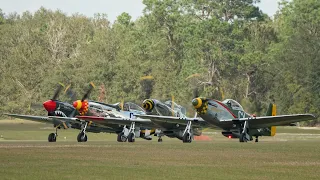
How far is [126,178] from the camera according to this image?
23.9 m

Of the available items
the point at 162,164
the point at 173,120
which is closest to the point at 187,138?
the point at 173,120

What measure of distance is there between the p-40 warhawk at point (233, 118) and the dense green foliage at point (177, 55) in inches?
1957

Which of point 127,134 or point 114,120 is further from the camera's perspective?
point 127,134

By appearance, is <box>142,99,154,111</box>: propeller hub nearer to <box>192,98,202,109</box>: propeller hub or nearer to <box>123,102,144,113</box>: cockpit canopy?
<box>123,102,144,113</box>: cockpit canopy

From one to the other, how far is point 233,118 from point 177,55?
82.5 m

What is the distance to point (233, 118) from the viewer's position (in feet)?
168

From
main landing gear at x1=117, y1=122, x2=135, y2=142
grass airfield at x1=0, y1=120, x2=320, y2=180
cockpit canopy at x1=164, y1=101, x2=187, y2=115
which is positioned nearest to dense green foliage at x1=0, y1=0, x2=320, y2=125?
cockpit canopy at x1=164, y1=101, x2=187, y2=115

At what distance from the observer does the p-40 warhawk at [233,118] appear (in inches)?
1934

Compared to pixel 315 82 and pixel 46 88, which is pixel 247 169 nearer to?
pixel 315 82

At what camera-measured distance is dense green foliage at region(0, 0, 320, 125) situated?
357 feet

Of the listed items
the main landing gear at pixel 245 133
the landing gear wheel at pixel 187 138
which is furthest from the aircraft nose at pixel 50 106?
the main landing gear at pixel 245 133

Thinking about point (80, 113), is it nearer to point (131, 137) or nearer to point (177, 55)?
point (131, 137)

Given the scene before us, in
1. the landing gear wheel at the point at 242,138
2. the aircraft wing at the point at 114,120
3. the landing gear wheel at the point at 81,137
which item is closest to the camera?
the landing gear wheel at the point at 242,138

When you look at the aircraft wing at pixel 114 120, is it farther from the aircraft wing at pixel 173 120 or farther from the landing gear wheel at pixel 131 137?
the aircraft wing at pixel 173 120
